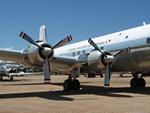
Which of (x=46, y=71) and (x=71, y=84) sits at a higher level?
(x=46, y=71)

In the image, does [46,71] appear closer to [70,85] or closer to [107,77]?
[70,85]

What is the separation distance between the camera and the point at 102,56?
730 inches

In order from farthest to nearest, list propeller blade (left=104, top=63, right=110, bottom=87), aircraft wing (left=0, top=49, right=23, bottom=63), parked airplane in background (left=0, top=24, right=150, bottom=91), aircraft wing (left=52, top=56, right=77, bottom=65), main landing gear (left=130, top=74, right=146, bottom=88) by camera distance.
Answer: main landing gear (left=130, top=74, right=146, bottom=88), aircraft wing (left=52, top=56, right=77, bottom=65), propeller blade (left=104, top=63, right=110, bottom=87), aircraft wing (left=0, top=49, right=23, bottom=63), parked airplane in background (left=0, top=24, right=150, bottom=91)

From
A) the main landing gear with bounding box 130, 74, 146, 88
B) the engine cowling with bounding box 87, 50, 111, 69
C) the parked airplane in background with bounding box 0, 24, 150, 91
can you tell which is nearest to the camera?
the parked airplane in background with bounding box 0, 24, 150, 91

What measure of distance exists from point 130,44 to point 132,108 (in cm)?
740

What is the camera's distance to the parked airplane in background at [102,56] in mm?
17688

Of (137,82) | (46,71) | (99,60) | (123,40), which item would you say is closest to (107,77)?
(99,60)

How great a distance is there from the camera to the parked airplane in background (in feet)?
58.0

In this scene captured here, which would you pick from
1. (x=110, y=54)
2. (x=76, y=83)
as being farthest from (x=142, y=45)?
(x=76, y=83)

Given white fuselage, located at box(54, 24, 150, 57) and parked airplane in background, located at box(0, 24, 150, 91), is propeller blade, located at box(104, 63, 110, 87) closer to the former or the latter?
parked airplane in background, located at box(0, 24, 150, 91)

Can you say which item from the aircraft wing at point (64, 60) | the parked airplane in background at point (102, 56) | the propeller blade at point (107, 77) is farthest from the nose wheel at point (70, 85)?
the propeller blade at point (107, 77)

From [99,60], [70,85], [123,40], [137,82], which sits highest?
[123,40]

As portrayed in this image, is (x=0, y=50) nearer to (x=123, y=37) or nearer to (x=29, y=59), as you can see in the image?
(x=29, y=59)

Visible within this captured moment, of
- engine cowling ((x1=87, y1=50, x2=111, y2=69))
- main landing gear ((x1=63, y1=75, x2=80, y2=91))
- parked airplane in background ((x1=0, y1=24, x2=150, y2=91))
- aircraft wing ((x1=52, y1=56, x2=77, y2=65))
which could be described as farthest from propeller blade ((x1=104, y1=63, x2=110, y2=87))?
main landing gear ((x1=63, y1=75, x2=80, y2=91))
